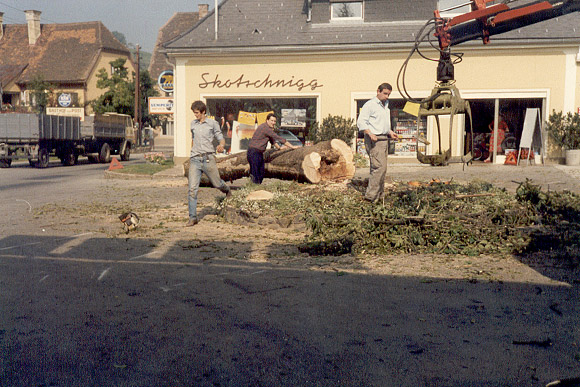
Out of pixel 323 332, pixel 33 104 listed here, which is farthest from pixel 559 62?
pixel 33 104

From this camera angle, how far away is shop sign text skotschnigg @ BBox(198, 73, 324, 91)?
21094 millimetres

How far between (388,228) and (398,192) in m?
2.15

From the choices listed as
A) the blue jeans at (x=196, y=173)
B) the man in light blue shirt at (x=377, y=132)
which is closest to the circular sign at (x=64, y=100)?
the blue jeans at (x=196, y=173)

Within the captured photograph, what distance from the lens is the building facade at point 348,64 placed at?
19.6 metres

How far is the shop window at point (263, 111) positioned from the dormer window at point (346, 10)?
11.0 ft

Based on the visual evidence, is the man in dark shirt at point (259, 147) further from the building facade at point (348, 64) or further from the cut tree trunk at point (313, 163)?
the building facade at point (348, 64)

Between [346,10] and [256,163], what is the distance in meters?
11.8

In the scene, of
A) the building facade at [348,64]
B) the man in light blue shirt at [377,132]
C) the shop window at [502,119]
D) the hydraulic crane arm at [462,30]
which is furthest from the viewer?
the shop window at [502,119]

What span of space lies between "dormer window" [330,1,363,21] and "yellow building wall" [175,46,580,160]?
199cm

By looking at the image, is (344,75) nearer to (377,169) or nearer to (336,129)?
(336,129)

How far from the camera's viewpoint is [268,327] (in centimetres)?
423

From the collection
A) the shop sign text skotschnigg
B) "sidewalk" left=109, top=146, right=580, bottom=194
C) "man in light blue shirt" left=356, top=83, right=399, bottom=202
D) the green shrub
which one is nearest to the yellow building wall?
the shop sign text skotschnigg

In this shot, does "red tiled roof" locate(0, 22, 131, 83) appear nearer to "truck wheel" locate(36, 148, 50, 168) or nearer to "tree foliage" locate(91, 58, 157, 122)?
"tree foliage" locate(91, 58, 157, 122)

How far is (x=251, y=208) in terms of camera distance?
9.28 m
